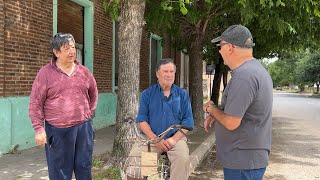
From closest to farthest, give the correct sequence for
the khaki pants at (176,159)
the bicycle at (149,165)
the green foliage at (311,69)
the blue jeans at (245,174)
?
the blue jeans at (245,174) < the bicycle at (149,165) < the khaki pants at (176,159) < the green foliage at (311,69)

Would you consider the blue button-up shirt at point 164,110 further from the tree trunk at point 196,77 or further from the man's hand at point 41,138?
the tree trunk at point 196,77

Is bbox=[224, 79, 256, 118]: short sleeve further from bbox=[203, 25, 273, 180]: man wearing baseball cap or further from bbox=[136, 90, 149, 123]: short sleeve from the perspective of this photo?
bbox=[136, 90, 149, 123]: short sleeve

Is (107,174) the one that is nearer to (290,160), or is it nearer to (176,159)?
(176,159)

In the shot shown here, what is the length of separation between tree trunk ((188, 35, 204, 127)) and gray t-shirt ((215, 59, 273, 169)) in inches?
398

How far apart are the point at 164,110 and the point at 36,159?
4.12m

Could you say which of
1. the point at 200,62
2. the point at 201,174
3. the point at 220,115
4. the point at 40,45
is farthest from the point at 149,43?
the point at 220,115

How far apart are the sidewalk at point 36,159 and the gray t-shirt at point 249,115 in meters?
3.89

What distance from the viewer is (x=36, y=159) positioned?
287 inches

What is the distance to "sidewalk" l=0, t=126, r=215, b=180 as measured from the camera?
6.09 meters

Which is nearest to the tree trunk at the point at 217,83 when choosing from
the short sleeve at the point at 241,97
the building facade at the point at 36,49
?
the building facade at the point at 36,49

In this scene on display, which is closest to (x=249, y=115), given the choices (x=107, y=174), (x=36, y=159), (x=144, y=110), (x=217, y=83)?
(x=144, y=110)

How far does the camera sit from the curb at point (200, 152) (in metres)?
7.26

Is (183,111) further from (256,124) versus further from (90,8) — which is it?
(90,8)

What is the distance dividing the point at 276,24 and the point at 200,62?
4666 mm
